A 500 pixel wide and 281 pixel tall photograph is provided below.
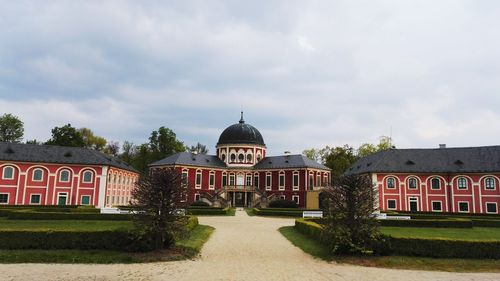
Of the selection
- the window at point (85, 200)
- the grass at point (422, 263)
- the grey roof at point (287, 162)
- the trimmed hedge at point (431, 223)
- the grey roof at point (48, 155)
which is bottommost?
the grass at point (422, 263)

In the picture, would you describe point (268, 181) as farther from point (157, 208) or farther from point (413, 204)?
point (157, 208)

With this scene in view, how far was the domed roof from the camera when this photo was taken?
64750 mm

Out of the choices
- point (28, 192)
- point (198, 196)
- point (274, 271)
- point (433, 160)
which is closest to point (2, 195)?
point (28, 192)

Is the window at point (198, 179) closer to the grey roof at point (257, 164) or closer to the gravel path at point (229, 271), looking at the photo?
the grey roof at point (257, 164)

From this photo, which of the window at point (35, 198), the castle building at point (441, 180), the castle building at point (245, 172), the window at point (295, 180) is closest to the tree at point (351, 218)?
the castle building at point (441, 180)

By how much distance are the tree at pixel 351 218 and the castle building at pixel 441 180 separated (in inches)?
1152

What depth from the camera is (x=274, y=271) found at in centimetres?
1256

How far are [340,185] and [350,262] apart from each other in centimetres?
331

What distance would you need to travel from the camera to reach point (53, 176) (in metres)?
43.7

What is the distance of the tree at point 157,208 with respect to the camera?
49.1ft

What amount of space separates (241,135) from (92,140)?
29.5 meters

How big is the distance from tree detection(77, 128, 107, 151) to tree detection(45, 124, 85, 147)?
11.5 metres

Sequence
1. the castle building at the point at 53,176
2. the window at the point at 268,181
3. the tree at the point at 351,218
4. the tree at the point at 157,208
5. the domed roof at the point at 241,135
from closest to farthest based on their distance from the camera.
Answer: the tree at the point at 157,208, the tree at the point at 351,218, the castle building at the point at 53,176, the window at the point at 268,181, the domed roof at the point at 241,135

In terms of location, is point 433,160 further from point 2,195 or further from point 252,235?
point 2,195
